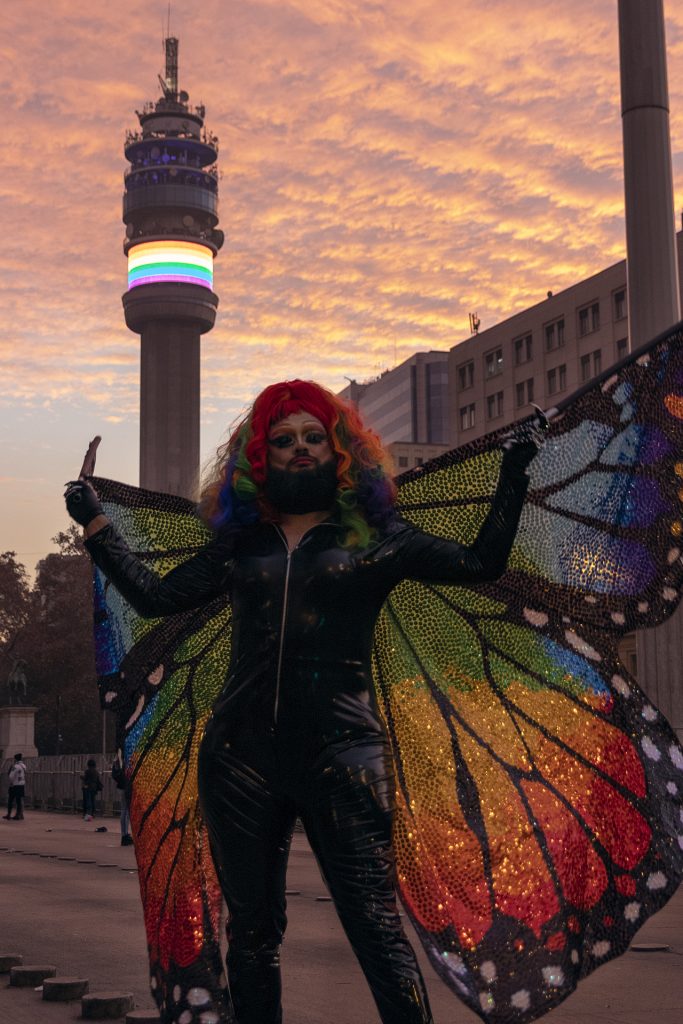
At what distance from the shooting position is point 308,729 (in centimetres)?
374

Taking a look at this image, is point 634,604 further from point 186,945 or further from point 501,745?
point 186,945

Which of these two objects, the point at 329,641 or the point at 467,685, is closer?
the point at 329,641

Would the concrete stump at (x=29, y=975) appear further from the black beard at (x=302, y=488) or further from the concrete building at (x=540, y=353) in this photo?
the concrete building at (x=540, y=353)

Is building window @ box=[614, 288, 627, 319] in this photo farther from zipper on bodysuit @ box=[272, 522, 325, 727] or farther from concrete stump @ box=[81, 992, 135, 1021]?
zipper on bodysuit @ box=[272, 522, 325, 727]

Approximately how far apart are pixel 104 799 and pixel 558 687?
30398mm

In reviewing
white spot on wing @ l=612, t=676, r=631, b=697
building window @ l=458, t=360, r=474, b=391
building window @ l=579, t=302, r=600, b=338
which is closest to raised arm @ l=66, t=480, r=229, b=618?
white spot on wing @ l=612, t=676, r=631, b=697

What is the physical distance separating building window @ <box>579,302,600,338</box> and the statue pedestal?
38205mm

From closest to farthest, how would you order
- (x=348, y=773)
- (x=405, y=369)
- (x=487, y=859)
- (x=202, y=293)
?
(x=348, y=773) < (x=487, y=859) < (x=202, y=293) < (x=405, y=369)

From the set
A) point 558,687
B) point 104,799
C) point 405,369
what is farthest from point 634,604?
point 405,369

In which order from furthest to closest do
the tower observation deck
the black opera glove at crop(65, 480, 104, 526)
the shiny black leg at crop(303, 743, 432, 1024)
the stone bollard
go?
the tower observation deck, the stone bollard, the black opera glove at crop(65, 480, 104, 526), the shiny black leg at crop(303, 743, 432, 1024)

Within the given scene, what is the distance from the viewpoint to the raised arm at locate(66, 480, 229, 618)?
13.6ft

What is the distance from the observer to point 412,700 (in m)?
4.41

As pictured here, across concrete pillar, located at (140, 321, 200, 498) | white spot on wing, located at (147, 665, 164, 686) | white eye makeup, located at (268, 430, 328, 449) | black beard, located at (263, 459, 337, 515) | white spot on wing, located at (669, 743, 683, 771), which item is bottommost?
white spot on wing, located at (669, 743, 683, 771)

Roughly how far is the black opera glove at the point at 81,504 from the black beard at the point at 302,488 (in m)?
0.57
